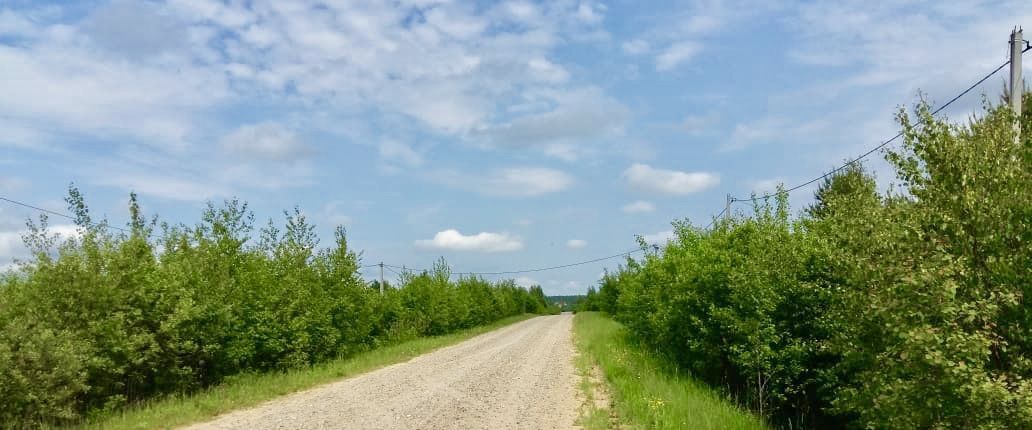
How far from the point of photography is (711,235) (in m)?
17.8

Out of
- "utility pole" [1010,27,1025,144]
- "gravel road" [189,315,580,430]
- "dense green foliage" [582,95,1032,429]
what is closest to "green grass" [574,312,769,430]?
"gravel road" [189,315,580,430]

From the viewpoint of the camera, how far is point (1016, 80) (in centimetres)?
880

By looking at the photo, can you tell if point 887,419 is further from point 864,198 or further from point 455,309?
point 455,309

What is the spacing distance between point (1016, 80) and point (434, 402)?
1127 cm

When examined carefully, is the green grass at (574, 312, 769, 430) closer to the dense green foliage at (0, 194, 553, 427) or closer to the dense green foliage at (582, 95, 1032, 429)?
the dense green foliage at (582, 95, 1032, 429)

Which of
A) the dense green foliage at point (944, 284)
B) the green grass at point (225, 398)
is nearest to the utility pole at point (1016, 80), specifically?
the dense green foliage at point (944, 284)

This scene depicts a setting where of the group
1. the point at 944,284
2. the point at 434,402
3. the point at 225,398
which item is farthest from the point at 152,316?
the point at 944,284

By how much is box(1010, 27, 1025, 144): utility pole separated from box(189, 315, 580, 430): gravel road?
7548 mm

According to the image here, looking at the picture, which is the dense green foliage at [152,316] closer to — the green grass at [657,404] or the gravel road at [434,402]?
the gravel road at [434,402]

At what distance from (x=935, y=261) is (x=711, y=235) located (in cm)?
1136

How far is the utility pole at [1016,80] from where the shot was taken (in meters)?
7.35

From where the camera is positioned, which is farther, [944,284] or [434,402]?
[434,402]

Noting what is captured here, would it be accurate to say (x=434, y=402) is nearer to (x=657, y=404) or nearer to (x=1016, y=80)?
(x=657, y=404)

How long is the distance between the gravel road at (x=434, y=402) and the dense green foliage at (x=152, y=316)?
334 centimetres
